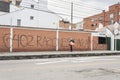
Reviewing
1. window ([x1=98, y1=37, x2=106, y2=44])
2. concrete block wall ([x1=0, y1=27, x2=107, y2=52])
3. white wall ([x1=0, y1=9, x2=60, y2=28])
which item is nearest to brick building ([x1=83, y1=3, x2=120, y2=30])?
white wall ([x1=0, y1=9, x2=60, y2=28])

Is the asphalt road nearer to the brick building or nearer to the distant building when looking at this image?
the distant building

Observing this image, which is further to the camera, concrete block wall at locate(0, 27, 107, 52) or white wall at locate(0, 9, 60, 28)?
white wall at locate(0, 9, 60, 28)

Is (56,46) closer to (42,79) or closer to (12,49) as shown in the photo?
(12,49)

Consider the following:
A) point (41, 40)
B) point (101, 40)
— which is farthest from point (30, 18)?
point (41, 40)

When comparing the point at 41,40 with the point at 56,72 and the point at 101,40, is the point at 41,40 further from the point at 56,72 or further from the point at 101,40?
the point at 56,72

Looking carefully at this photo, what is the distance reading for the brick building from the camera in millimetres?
100550

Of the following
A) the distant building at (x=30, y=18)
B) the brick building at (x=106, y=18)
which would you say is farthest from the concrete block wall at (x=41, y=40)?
the brick building at (x=106, y=18)

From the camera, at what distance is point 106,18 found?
10744 cm

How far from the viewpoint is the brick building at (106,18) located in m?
101

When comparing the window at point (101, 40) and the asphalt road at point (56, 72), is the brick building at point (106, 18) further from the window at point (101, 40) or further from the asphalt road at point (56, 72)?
the asphalt road at point (56, 72)

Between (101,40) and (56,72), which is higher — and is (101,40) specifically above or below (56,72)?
above

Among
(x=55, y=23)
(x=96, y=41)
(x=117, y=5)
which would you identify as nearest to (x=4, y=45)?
(x=96, y=41)

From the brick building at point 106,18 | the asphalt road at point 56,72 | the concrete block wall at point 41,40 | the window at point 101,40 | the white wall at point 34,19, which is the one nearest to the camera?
the asphalt road at point 56,72

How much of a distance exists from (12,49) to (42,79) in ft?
67.3
